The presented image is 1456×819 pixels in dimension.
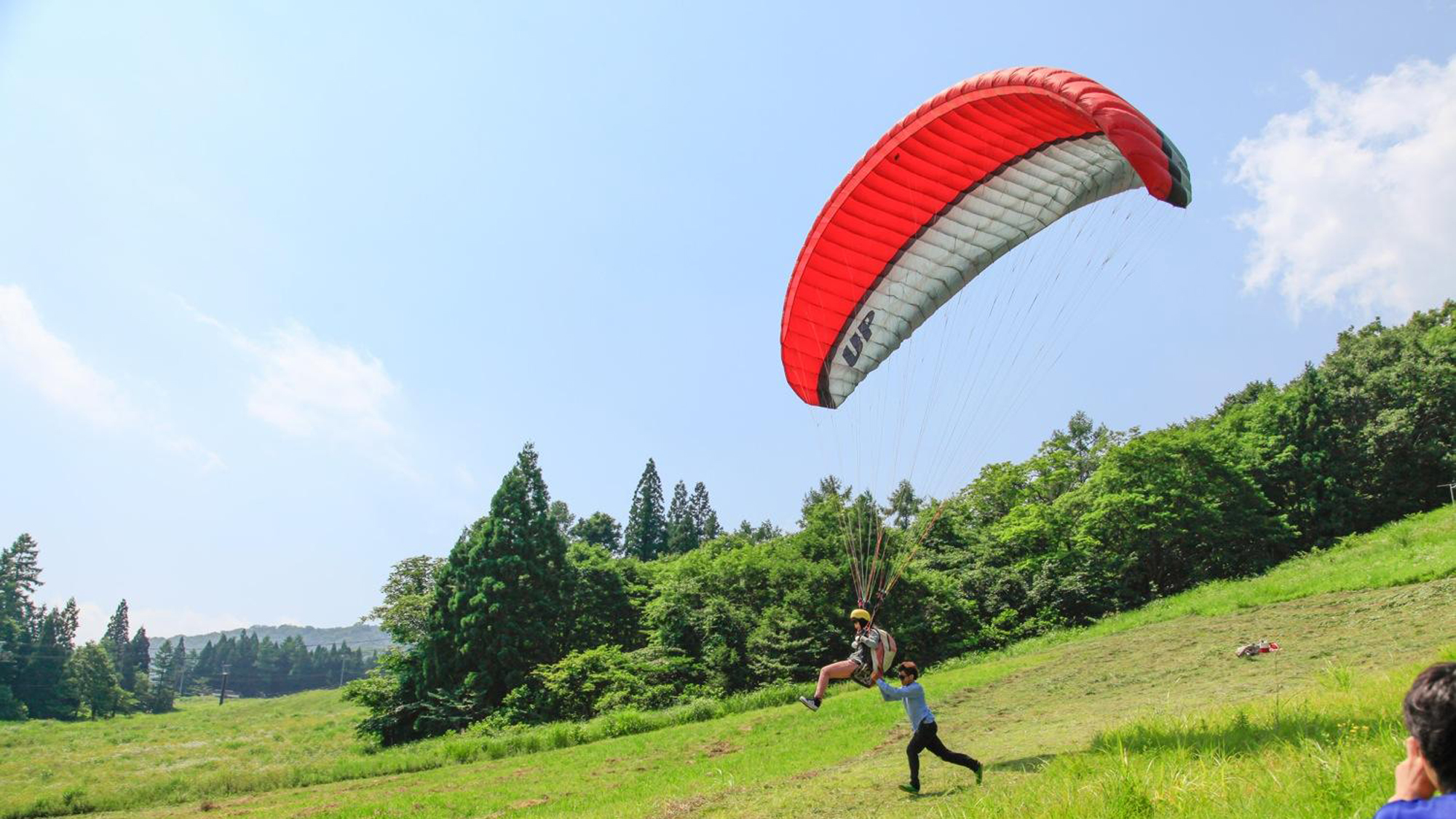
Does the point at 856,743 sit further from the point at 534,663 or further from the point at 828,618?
the point at 534,663

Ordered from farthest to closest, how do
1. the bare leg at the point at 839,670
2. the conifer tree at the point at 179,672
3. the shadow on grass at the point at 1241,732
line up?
the conifer tree at the point at 179,672, the bare leg at the point at 839,670, the shadow on grass at the point at 1241,732

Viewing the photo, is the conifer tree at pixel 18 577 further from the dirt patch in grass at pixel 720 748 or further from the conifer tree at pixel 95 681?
the dirt patch in grass at pixel 720 748

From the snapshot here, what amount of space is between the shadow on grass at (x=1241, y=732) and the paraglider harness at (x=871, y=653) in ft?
6.66

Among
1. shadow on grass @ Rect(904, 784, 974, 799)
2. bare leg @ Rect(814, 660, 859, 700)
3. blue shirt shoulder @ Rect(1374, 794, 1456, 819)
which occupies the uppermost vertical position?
blue shirt shoulder @ Rect(1374, 794, 1456, 819)

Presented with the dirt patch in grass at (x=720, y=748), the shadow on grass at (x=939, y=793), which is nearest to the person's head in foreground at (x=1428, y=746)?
the shadow on grass at (x=939, y=793)

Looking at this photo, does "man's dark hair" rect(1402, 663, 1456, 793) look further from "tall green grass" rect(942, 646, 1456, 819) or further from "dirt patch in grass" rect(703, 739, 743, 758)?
"dirt patch in grass" rect(703, 739, 743, 758)

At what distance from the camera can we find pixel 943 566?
115ft

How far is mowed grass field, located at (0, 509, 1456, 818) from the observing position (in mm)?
5285

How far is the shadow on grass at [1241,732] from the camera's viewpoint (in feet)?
18.8

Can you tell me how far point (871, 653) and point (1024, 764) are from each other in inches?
70.6

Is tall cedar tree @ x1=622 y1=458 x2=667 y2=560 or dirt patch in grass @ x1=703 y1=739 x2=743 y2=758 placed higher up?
tall cedar tree @ x1=622 y1=458 x2=667 y2=560

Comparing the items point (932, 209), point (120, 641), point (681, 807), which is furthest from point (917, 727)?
point (120, 641)

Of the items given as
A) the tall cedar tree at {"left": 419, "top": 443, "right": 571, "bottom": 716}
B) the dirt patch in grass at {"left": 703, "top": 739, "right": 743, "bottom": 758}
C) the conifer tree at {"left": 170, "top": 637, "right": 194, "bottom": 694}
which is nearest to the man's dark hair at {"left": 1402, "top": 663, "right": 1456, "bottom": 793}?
the dirt patch in grass at {"left": 703, "top": 739, "right": 743, "bottom": 758}

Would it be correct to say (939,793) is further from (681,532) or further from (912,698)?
(681,532)
